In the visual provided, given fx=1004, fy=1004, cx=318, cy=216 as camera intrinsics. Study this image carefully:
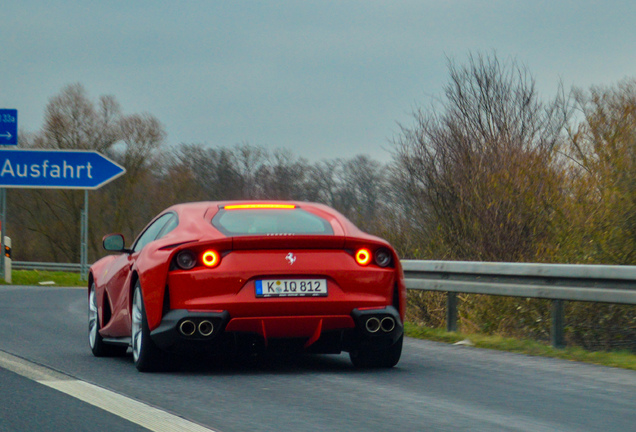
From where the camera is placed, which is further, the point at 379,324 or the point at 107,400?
the point at 379,324

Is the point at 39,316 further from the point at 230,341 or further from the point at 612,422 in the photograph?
the point at 612,422

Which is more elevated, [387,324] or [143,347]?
[387,324]

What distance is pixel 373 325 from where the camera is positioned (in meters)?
7.34

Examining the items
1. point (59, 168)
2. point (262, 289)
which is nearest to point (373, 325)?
point (262, 289)

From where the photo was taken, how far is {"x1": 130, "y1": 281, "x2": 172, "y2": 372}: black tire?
7383 mm

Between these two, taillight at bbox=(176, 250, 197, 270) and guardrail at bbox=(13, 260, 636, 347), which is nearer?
taillight at bbox=(176, 250, 197, 270)

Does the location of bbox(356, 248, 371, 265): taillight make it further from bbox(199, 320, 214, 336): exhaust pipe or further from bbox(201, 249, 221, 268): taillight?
bbox(199, 320, 214, 336): exhaust pipe

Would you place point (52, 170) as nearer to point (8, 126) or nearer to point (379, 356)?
point (8, 126)

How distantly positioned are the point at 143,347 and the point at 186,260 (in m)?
0.79

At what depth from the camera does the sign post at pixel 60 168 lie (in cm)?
2927

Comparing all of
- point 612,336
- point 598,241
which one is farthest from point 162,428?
point 598,241

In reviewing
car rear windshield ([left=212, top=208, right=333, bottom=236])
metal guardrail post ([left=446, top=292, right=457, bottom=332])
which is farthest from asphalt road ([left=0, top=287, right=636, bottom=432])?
metal guardrail post ([left=446, top=292, right=457, bottom=332])

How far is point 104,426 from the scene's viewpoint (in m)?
5.32

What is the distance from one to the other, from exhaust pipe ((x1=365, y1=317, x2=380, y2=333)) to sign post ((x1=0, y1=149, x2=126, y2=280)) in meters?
22.9
